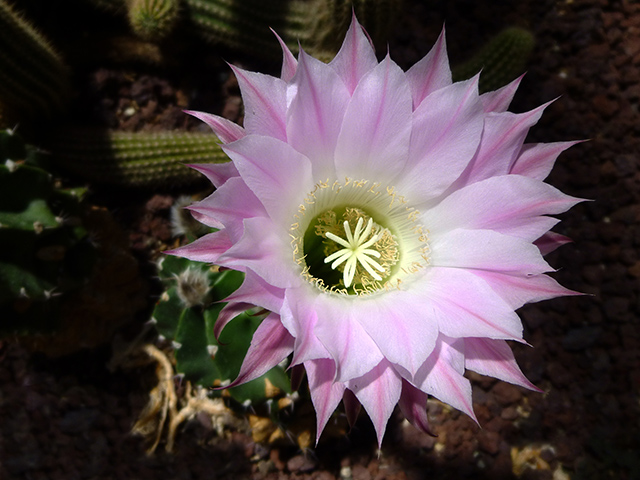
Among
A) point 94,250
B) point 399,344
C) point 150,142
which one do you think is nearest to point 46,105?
point 150,142

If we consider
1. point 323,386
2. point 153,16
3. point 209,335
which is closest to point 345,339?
point 323,386

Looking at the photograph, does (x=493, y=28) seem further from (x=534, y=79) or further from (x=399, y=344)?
(x=399, y=344)

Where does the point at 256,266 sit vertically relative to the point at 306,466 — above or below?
above

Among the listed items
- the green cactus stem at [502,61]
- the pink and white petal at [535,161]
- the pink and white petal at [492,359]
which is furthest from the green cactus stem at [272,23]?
the pink and white petal at [492,359]

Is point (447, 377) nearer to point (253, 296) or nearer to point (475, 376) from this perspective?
point (253, 296)

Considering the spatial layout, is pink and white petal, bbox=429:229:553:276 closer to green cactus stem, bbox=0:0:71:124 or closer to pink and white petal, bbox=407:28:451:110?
pink and white petal, bbox=407:28:451:110

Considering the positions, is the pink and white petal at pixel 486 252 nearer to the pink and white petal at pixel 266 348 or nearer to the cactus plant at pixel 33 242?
the pink and white petal at pixel 266 348

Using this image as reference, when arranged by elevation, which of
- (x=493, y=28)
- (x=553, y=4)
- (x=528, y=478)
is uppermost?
(x=553, y=4)
